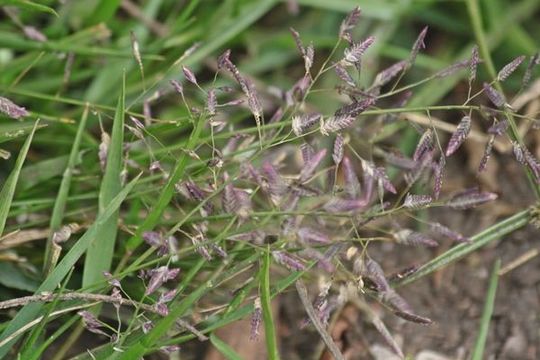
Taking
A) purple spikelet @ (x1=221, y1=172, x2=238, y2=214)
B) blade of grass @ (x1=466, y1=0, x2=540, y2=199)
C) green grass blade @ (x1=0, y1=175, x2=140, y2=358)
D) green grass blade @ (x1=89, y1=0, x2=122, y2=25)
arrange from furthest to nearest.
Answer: green grass blade @ (x1=89, y1=0, x2=122, y2=25) < blade of grass @ (x1=466, y1=0, x2=540, y2=199) < green grass blade @ (x1=0, y1=175, x2=140, y2=358) < purple spikelet @ (x1=221, y1=172, x2=238, y2=214)

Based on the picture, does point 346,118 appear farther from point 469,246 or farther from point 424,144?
point 469,246

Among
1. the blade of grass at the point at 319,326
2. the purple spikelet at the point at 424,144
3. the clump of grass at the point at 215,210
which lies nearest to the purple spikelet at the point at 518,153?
the clump of grass at the point at 215,210

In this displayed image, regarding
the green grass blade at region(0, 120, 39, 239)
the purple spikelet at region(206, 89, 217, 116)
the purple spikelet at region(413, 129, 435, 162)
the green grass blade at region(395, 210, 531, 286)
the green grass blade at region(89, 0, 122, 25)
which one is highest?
the green grass blade at region(89, 0, 122, 25)

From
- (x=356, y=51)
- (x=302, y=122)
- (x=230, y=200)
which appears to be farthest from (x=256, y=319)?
(x=356, y=51)

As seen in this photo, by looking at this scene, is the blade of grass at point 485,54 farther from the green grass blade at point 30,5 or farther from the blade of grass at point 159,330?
the green grass blade at point 30,5

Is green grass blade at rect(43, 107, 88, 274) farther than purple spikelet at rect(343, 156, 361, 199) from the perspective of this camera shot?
Yes

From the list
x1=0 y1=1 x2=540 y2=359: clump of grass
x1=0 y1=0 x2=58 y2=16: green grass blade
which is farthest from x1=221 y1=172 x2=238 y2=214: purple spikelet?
x1=0 y1=0 x2=58 y2=16: green grass blade

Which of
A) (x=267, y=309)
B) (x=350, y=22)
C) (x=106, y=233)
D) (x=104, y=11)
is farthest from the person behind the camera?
(x=104, y=11)

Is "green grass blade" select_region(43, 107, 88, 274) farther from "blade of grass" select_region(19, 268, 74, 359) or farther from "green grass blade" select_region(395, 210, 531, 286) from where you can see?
"green grass blade" select_region(395, 210, 531, 286)
